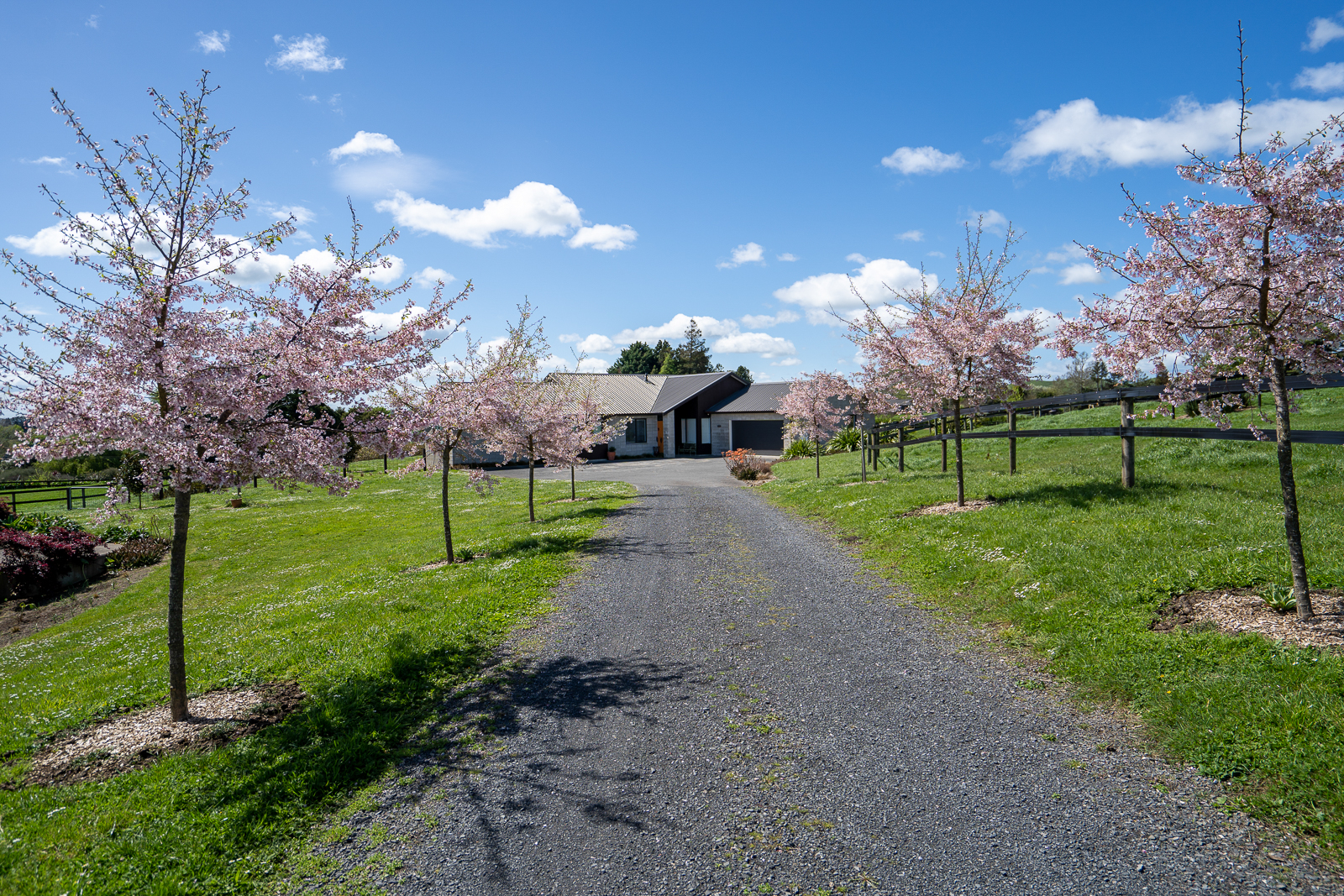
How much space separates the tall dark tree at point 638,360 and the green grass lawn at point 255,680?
76.2m

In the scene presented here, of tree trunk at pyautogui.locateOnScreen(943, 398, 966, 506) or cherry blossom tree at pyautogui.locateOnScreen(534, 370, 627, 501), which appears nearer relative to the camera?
tree trunk at pyautogui.locateOnScreen(943, 398, 966, 506)

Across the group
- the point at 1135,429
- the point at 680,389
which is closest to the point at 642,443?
the point at 680,389

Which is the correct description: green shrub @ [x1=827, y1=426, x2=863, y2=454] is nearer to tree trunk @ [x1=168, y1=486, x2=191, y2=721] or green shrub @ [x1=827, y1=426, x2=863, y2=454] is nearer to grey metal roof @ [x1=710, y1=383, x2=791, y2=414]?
grey metal roof @ [x1=710, y1=383, x2=791, y2=414]

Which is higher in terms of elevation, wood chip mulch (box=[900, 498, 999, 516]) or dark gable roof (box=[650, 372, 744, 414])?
dark gable roof (box=[650, 372, 744, 414])

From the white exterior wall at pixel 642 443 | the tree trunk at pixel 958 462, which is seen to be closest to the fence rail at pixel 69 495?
the white exterior wall at pixel 642 443

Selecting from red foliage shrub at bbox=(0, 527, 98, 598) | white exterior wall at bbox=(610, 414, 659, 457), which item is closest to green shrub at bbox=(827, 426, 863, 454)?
white exterior wall at bbox=(610, 414, 659, 457)

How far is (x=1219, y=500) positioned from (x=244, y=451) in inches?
473

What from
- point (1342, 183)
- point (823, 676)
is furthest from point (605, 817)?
point (1342, 183)

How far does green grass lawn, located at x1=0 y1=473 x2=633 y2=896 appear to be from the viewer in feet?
13.7

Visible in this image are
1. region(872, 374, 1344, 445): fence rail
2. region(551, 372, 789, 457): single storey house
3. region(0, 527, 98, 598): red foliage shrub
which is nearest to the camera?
region(872, 374, 1344, 445): fence rail

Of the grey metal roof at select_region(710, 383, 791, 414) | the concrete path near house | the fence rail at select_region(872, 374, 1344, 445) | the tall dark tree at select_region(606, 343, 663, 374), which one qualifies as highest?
the tall dark tree at select_region(606, 343, 663, 374)

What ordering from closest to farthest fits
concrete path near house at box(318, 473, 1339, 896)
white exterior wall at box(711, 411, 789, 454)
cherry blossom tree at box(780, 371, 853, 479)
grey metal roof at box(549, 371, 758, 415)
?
concrete path near house at box(318, 473, 1339, 896)
cherry blossom tree at box(780, 371, 853, 479)
white exterior wall at box(711, 411, 789, 454)
grey metal roof at box(549, 371, 758, 415)

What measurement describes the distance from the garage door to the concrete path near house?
126ft

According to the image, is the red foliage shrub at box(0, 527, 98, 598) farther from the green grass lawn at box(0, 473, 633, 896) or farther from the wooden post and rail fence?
the wooden post and rail fence
